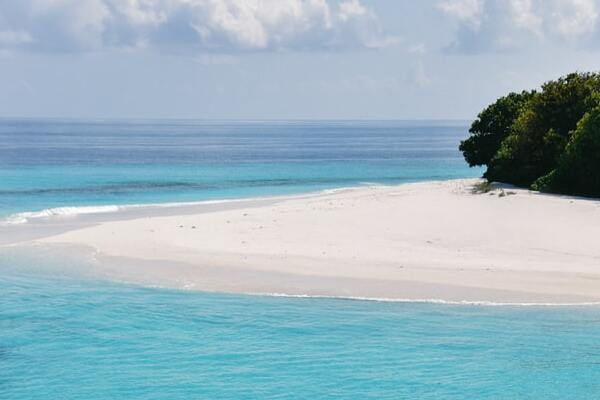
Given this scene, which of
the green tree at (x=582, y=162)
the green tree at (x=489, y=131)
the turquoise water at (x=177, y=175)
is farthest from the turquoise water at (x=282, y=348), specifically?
the green tree at (x=489, y=131)

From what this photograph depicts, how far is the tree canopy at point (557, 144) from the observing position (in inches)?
1843

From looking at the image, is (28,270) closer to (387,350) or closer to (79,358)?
(79,358)

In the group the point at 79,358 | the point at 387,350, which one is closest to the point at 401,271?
the point at 387,350

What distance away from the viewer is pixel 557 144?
174ft

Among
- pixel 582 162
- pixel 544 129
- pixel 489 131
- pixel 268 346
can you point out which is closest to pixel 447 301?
pixel 268 346

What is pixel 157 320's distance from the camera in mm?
22891

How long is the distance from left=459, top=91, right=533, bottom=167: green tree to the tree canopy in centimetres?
588

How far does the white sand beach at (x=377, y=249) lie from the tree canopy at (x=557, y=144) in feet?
10.3

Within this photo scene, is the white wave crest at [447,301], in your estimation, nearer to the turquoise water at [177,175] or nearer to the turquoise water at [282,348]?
the turquoise water at [282,348]

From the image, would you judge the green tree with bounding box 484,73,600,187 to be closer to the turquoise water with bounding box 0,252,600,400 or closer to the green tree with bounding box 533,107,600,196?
the green tree with bounding box 533,107,600,196

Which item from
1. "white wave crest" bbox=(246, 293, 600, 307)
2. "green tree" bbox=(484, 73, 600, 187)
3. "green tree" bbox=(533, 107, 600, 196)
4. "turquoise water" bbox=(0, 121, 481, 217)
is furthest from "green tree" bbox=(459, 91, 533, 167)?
"white wave crest" bbox=(246, 293, 600, 307)

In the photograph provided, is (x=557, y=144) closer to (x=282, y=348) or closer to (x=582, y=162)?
(x=582, y=162)

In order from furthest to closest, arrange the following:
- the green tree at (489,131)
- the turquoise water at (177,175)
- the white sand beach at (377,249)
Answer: the green tree at (489,131)
the turquoise water at (177,175)
the white sand beach at (377,249)

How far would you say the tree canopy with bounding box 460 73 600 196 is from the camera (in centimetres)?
4681
